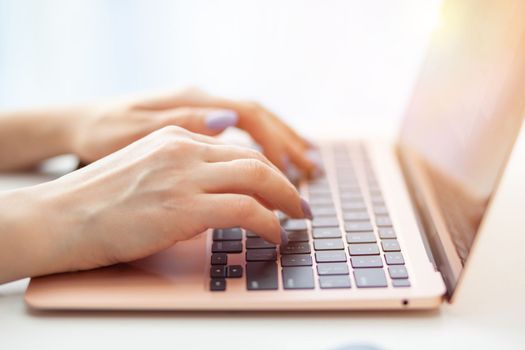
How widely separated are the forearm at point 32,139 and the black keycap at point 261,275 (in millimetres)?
341

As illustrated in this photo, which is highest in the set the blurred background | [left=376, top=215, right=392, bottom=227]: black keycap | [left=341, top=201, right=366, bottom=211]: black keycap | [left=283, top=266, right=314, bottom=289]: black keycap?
[left=283, top=266, right=314, bottom=289]: black keycap

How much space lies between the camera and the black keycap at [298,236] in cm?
66

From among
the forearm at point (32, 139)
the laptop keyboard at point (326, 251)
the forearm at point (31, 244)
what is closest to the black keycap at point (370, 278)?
the laptop keyboard at point (326, 251)

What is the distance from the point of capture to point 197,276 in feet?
1.97

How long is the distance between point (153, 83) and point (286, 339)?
87 cm

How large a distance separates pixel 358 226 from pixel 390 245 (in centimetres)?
5

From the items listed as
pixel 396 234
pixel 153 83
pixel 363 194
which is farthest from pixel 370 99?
pixel 396 234

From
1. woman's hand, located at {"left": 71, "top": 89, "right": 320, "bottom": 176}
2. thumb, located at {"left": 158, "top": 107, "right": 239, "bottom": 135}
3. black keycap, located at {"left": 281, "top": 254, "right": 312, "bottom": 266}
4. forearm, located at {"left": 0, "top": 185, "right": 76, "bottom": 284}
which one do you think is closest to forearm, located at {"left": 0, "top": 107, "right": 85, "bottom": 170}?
woman's hand, located at {"left": 71, "top": 89, "right": 320, "bottom": 176}

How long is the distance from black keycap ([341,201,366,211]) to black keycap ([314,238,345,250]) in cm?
8

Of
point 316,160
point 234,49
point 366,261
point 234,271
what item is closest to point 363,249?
point 366,261

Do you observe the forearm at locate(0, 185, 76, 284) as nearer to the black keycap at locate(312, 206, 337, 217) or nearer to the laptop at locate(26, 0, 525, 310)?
the laptop at locate(26, 0, 525, 310)

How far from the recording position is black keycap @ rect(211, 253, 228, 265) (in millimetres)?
621

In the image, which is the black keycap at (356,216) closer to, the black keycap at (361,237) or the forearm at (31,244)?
the black keycap at (361,237)

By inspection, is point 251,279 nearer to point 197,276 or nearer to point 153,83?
point 197,276
